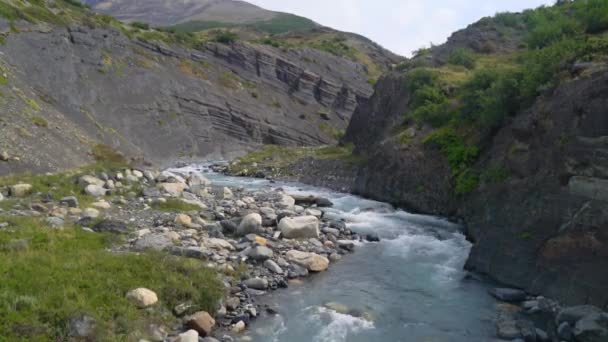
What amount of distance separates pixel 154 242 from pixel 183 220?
2.88 meters

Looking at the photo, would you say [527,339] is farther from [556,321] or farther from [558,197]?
[558,197]

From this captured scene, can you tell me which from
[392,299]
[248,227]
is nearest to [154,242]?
[248,227]

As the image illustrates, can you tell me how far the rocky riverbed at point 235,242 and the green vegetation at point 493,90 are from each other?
4.25 m

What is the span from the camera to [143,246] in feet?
44.1

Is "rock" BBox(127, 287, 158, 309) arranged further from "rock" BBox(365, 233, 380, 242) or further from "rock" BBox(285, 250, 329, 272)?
"rock" BBox(365, 233, 380, 242)

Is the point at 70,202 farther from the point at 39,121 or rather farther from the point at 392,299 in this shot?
the point at 39,121

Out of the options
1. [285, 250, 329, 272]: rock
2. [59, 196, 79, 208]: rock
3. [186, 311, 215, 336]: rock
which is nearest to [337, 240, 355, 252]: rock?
[285, 250, 329, 272]: rock

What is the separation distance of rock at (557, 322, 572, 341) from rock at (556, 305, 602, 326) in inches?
8.3

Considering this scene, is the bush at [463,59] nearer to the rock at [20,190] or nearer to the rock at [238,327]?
the rock at [20,190]

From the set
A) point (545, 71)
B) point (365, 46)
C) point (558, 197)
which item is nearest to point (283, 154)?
point (545, 71)

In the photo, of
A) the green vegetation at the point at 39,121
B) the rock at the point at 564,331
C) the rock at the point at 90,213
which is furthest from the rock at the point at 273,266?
the green vegetation at the point at 39,121

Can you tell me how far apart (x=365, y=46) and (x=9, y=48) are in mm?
104854

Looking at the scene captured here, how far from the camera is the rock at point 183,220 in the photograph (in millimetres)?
16562

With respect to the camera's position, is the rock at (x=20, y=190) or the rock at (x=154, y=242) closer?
the rock at (x=154, y=242)
